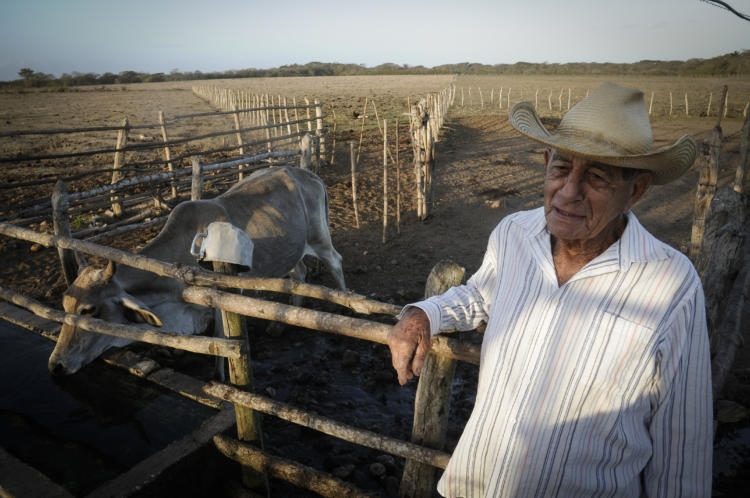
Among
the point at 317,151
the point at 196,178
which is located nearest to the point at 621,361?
the point at 196,178

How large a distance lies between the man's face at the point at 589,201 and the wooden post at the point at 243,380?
→ 5.79 ft

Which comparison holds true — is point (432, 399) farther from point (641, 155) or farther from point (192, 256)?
point (192, 256)

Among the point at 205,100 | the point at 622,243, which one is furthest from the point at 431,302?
the point at 205,100

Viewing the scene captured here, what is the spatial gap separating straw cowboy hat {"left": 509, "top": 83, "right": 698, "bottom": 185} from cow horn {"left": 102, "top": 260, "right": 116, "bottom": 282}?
3402mm

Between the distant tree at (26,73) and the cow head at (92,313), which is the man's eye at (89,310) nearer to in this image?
the cow head at (92,313)

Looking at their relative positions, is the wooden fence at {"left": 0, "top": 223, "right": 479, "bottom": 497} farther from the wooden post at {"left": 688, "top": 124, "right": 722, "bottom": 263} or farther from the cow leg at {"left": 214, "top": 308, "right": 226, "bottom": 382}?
the wooden post at {"left": 688, "top": 124, "right": 722, "bottom": 263}

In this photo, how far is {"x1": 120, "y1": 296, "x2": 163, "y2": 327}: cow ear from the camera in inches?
146

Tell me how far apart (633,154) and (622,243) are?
29 centimetres

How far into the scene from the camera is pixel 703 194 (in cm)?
513

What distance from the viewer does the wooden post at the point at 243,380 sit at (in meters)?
2.55

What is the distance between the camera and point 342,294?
2359 millimetres

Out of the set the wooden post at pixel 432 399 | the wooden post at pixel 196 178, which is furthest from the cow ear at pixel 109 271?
the wooden post at pixel 196 178

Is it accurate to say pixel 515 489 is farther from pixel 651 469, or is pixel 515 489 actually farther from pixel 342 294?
pixel 342 294

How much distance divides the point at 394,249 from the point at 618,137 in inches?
251
